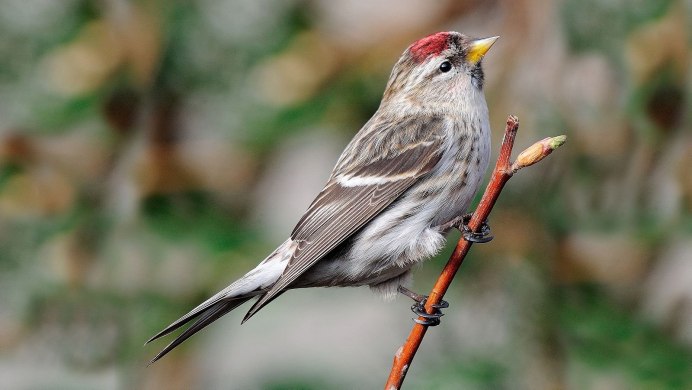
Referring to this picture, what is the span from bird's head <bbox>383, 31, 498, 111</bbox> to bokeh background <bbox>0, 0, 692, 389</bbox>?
46cm

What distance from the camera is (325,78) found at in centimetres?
250

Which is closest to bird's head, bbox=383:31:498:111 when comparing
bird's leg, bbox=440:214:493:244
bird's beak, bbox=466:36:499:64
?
bird's beak, bbox=466:36:499:64

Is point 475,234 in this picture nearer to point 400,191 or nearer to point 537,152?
point 537,152

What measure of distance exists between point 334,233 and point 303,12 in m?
0.96

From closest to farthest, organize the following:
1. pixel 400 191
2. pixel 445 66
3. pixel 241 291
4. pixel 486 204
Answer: pixel 486 204, pixel 241 291, pixel 400 191, pixel 445 66

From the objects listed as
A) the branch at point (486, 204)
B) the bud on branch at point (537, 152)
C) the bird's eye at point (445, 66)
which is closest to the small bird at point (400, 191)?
the bird's eye at point (445, 66)

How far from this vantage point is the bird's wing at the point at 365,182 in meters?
1.81

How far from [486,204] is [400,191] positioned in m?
0.57

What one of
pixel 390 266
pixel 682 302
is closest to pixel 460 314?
pixel 682 302

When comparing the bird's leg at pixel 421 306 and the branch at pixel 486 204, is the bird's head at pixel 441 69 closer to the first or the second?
the bird's leg at pixel 421 306

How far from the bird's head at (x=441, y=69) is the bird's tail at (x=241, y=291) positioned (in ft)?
1.37

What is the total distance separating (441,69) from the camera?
6.50ft

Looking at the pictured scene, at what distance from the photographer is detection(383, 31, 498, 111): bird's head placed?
194cm

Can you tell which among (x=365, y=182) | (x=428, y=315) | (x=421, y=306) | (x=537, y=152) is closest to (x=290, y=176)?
(x=365, y=182)
